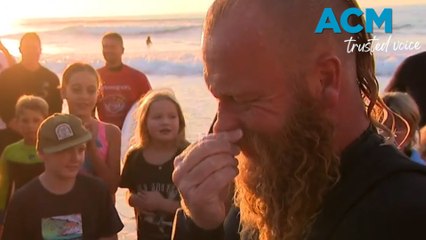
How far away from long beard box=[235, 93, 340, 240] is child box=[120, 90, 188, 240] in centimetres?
256

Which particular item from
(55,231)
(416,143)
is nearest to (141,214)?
(55,231)

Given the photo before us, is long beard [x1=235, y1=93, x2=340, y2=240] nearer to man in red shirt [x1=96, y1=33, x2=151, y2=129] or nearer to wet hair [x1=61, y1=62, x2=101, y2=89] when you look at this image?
wet hair [x1=61, y1=62, x2=101, y2=89]

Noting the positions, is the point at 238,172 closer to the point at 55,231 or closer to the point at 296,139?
the point at 296,139

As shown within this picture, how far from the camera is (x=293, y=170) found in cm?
163

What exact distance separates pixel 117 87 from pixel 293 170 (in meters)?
4.94

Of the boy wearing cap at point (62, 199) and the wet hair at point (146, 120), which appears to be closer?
the boy wearing cap at point (62, 199)

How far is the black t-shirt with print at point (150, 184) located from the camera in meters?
4.25

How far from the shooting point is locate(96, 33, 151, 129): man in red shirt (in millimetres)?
6309

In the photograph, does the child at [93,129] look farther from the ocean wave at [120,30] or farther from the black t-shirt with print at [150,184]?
the ocean wave at [120,30]

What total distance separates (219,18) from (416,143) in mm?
3212

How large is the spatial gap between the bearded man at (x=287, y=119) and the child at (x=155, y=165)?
2.57 meters

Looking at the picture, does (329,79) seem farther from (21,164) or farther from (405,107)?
(21,164)

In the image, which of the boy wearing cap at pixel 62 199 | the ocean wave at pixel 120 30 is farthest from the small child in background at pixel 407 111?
the ocean wave at pixel 120 30

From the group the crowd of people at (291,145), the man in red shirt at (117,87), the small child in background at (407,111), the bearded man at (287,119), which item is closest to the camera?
the crowd of people at (291,145)
